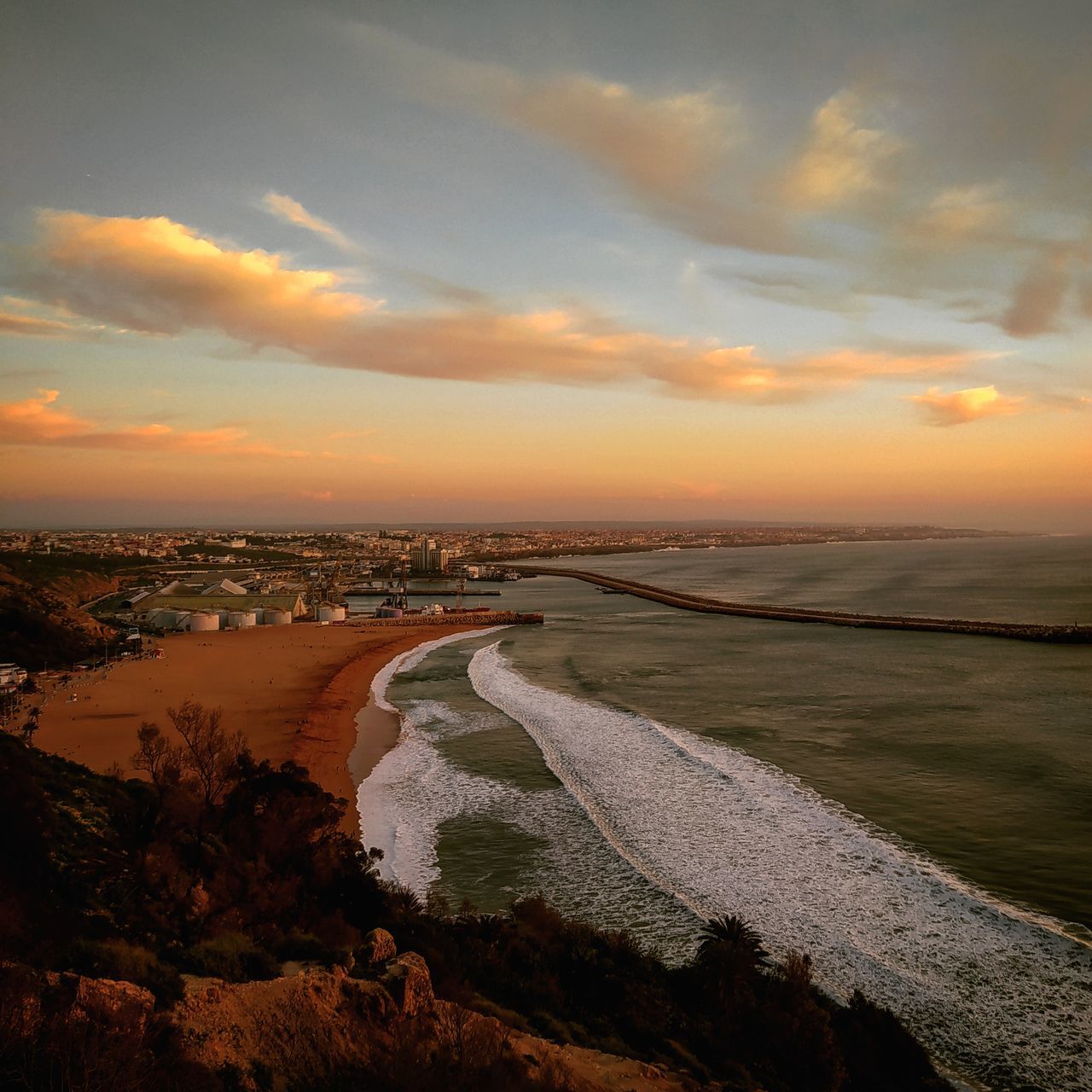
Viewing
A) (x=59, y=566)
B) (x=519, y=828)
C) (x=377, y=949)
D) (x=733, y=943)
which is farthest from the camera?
(x=59, y=566)

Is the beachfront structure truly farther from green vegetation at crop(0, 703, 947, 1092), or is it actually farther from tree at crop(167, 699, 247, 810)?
green vegetation at crop(0, 703, 947, 1092)

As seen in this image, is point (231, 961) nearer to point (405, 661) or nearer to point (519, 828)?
point (519, 828)

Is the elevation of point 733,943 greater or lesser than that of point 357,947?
lesser

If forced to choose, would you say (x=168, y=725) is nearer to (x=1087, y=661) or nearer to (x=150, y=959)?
(x=150, y=959)

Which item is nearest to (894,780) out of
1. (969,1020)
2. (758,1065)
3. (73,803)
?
(969,1020)

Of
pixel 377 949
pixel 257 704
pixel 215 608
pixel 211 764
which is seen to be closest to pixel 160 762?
pixel 211 764

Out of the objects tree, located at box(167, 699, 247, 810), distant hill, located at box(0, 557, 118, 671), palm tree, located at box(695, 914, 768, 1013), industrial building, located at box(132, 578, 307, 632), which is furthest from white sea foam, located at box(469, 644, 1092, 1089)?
industrial building, located at box(132, 578, 307, 632)

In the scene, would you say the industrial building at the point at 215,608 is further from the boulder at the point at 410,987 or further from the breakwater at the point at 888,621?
the boulder at the point at 410,987
